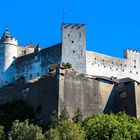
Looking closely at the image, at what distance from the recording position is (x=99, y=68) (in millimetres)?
83750

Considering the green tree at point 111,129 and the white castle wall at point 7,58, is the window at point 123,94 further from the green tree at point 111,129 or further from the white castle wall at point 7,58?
the white castle wall at point 7,58

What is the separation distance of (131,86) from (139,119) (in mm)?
4256

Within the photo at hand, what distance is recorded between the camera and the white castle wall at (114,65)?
82312 mm

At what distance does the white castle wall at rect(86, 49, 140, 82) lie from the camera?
82.3m

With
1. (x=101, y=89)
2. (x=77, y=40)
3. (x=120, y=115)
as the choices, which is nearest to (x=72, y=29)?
(x=77, y=40)

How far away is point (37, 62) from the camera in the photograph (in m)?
83.7

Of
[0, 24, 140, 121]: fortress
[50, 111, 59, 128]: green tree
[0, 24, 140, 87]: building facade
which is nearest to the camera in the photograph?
[50, 111, 59, 128]: green tree

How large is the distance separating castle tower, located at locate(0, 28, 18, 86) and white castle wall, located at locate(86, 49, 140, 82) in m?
9.71

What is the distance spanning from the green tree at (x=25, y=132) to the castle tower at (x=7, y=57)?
20699mm

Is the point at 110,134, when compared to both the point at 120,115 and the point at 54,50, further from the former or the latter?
the point at 54,50

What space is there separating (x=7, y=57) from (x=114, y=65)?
12151mm

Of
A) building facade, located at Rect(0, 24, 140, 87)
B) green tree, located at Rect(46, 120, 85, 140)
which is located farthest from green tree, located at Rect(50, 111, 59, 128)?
building facade, located at Rect(0, 24, 140, 87)

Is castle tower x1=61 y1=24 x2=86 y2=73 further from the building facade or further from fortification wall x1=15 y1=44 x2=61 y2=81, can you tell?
fortification wall x1=15 y1=44 x2=61 y2=81

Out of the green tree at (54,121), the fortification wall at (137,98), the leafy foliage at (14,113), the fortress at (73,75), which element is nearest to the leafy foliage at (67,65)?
the fortress at (73,75)
